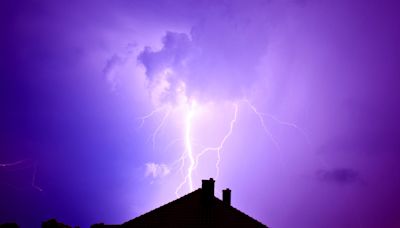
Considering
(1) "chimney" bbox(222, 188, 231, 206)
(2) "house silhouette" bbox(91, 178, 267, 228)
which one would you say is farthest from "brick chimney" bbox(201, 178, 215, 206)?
(1) "chimney" bbox(222, 188, 231, 206)

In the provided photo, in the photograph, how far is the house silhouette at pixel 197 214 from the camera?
15.3m

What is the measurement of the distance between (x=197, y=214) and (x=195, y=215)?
0.37 ft

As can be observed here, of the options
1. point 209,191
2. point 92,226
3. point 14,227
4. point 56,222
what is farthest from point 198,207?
point 14,227

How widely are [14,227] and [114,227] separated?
20.9 feet

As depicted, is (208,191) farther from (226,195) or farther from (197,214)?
(226,195)

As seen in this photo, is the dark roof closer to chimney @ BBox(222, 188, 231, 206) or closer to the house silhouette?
the house silhouette

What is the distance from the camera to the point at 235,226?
52.0 feet

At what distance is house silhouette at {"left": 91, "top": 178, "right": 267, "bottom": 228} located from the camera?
15.3 m

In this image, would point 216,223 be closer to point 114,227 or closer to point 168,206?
point 168,206

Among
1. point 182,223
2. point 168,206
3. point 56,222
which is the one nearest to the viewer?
point 182,223

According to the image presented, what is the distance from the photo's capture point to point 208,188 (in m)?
16.9

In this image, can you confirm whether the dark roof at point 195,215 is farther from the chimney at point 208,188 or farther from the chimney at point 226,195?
the chimney at point 226,195

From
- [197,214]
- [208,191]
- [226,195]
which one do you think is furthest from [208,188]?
[226,195]

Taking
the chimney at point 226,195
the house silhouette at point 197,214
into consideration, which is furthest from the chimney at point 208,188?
the chimney at point 226,195
